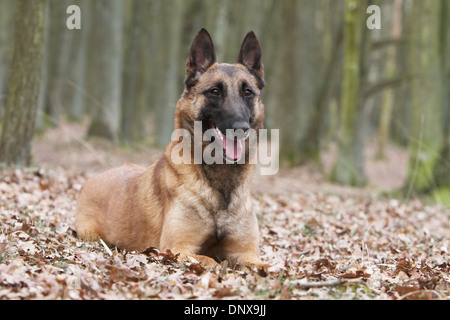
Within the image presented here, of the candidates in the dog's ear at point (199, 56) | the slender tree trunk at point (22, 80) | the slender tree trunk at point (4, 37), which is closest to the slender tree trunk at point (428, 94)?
the dog's ear at point (199, 56)

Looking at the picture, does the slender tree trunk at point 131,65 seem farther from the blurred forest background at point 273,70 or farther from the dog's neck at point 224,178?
the dog's neck at point 224,178

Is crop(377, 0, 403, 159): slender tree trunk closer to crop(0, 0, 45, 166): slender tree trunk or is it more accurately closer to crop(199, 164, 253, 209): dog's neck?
crop(0, 0, 45, 166): slender tree trunk

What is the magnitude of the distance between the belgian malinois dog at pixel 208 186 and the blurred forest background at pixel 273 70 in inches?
147

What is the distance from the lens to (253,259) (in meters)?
4.75

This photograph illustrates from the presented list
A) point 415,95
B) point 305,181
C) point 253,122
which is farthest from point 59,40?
point 253,122

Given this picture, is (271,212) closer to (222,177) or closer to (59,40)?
(222,177)

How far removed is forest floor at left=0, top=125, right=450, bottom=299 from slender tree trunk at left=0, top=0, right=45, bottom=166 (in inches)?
21.3

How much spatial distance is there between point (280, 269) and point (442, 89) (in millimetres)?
8000

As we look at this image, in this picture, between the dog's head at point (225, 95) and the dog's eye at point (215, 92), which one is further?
the dog's eye at point (215, 92)

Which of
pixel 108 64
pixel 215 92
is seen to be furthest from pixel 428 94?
pixel 108 64

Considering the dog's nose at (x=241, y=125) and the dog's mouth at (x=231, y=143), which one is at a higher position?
the dog's nose at (x=241, y=125)

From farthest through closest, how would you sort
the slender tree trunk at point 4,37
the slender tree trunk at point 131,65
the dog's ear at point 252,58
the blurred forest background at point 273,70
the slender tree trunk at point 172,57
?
1. the slender tree trunk at point 131,65
2. the slender tree trunk at point 172,57
3. the slender tree trunk at point 4,37
4. the blurred forest background at point 273,70
5. the dog's ear at point 252,58

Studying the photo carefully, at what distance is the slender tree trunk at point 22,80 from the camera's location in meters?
7.99

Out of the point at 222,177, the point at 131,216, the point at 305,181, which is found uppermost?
the point at 222,177
